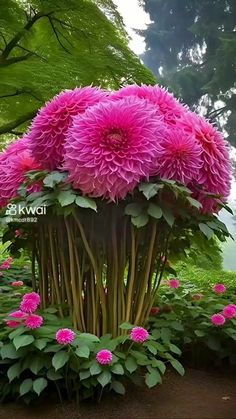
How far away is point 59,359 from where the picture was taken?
89 centimetres

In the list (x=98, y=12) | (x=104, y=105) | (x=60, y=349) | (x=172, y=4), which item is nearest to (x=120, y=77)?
(x=98, y=12)

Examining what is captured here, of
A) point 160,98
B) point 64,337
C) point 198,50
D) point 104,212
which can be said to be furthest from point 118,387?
point 198,50

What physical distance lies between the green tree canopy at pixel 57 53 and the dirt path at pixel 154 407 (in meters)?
1.82

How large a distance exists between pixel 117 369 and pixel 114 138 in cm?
50

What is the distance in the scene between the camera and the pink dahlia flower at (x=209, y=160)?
42.9 inches

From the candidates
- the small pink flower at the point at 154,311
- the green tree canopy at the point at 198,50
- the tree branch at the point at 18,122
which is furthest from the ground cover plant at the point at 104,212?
the green tree canopy at the point at 198,50

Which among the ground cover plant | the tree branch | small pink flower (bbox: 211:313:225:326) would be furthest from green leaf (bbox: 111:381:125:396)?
the tree branch

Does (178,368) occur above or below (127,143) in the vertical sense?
below

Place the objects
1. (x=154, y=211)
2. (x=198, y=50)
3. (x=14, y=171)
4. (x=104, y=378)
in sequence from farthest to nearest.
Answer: (x=198, y=50)
(x=14, y=171)
(x=154, y=211)
(x=104, y=378)

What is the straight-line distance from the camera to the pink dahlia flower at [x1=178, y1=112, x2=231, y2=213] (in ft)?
3.57

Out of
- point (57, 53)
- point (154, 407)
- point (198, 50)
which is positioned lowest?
point (154, 407)

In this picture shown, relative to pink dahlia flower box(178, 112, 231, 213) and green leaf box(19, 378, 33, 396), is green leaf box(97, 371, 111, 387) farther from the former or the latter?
pink dahlia flower box(178, 112, 231, 213)

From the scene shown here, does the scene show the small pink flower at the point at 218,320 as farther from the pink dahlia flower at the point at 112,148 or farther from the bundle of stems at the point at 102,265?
the pink dahlia flower at the point at 112,148

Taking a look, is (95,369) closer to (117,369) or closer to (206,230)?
(117,369)
